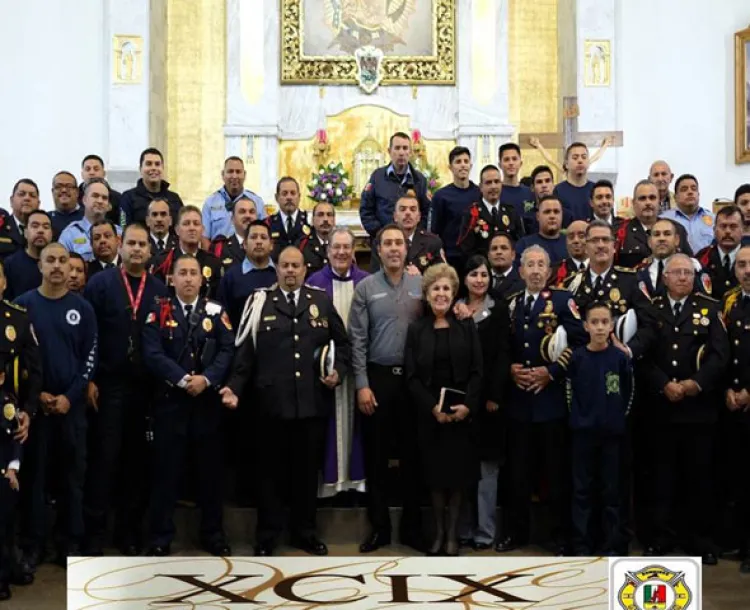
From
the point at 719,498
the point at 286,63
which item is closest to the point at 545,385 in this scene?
the point at 719,498

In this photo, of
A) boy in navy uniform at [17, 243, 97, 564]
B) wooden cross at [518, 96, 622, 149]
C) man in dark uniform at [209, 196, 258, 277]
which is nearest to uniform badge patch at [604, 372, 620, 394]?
man in dark uniform at [209, 196, 258, 277]

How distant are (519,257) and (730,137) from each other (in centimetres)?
563

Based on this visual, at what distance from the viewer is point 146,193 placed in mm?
8969

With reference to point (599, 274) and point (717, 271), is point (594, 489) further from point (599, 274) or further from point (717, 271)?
point (717, 271)

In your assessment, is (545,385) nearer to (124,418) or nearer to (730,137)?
(124,418)

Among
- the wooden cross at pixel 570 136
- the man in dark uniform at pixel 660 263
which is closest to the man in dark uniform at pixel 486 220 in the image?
the man in dark uniform at pixel 660 263

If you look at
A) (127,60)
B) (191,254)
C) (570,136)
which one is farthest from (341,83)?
(191,254)

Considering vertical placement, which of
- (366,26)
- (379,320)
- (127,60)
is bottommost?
(379,320)

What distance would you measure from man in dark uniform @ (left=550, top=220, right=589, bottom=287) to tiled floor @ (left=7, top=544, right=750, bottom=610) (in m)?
1.78

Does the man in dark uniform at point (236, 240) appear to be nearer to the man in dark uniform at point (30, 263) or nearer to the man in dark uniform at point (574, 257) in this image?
the man in dark uniform at point (30, 263)

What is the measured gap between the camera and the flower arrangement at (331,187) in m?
13.0

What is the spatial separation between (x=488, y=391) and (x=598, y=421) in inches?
27.7

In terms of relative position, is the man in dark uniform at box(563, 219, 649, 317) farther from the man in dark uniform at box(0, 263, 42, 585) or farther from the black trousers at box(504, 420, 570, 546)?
the man in dark uniform at box(0, 263, 42, 585)

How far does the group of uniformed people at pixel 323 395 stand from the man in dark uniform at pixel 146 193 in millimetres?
1488
